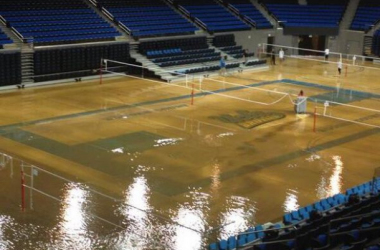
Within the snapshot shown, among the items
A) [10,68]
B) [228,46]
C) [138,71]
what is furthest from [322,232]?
[228,46]

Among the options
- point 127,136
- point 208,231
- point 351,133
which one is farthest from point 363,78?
point 208,231

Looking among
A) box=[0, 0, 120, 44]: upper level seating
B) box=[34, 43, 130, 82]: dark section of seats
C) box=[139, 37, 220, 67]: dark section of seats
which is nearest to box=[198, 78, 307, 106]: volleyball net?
box=[139, 37, 220, 67]: dark section of seats

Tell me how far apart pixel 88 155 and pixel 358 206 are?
10946mm

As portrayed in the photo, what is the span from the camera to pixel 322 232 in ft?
44.4

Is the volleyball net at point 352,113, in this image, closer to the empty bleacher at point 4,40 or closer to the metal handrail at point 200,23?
the metal handrail at point 200,23

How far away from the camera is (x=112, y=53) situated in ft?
133

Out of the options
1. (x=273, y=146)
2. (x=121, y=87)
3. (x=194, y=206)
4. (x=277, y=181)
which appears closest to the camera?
(x=194, y=206)

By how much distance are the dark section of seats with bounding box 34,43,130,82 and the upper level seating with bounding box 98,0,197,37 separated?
3.23 m

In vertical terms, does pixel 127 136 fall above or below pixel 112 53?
below

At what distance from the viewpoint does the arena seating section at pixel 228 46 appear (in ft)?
159

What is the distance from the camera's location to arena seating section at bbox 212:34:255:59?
48.4m

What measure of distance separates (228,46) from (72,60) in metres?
15.8

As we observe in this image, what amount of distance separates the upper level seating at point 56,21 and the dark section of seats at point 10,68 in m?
2.37

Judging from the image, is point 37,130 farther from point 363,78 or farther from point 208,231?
point 363,78
